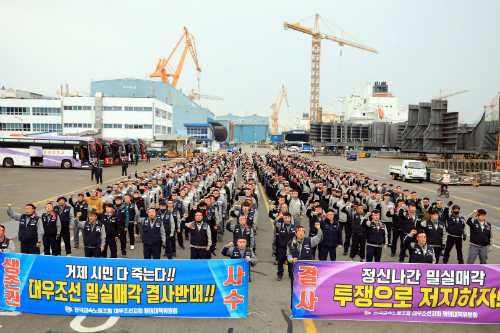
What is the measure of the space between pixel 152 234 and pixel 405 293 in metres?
5.79

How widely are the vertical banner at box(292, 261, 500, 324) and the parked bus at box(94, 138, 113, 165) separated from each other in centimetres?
3520

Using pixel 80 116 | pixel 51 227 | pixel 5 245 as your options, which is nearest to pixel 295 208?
pixel 51 227

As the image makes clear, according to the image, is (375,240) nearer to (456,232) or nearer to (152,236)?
(456,232)

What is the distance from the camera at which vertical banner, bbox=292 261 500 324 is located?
6.16m

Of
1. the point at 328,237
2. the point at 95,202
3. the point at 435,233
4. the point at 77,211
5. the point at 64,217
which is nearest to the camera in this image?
the point at 328,237

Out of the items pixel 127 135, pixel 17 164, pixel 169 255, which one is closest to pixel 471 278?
pixel 169 255

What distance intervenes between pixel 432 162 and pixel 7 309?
39.1 meters

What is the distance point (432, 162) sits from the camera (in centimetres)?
3625

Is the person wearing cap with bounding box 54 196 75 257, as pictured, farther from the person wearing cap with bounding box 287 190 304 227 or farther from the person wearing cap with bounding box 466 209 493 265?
the person wearing cap with bounding box 466 209 493 265

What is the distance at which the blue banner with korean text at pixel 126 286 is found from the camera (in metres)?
6.14

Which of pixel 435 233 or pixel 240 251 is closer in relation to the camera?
pixel 240 251

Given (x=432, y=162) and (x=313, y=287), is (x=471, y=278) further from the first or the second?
(x=432, y=162)

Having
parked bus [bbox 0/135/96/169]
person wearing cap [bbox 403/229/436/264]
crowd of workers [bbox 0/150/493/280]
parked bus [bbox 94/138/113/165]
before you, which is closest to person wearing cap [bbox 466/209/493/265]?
Answer: crowd of workers [bbox 0/150/493/280]

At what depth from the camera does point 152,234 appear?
8.20 meters
